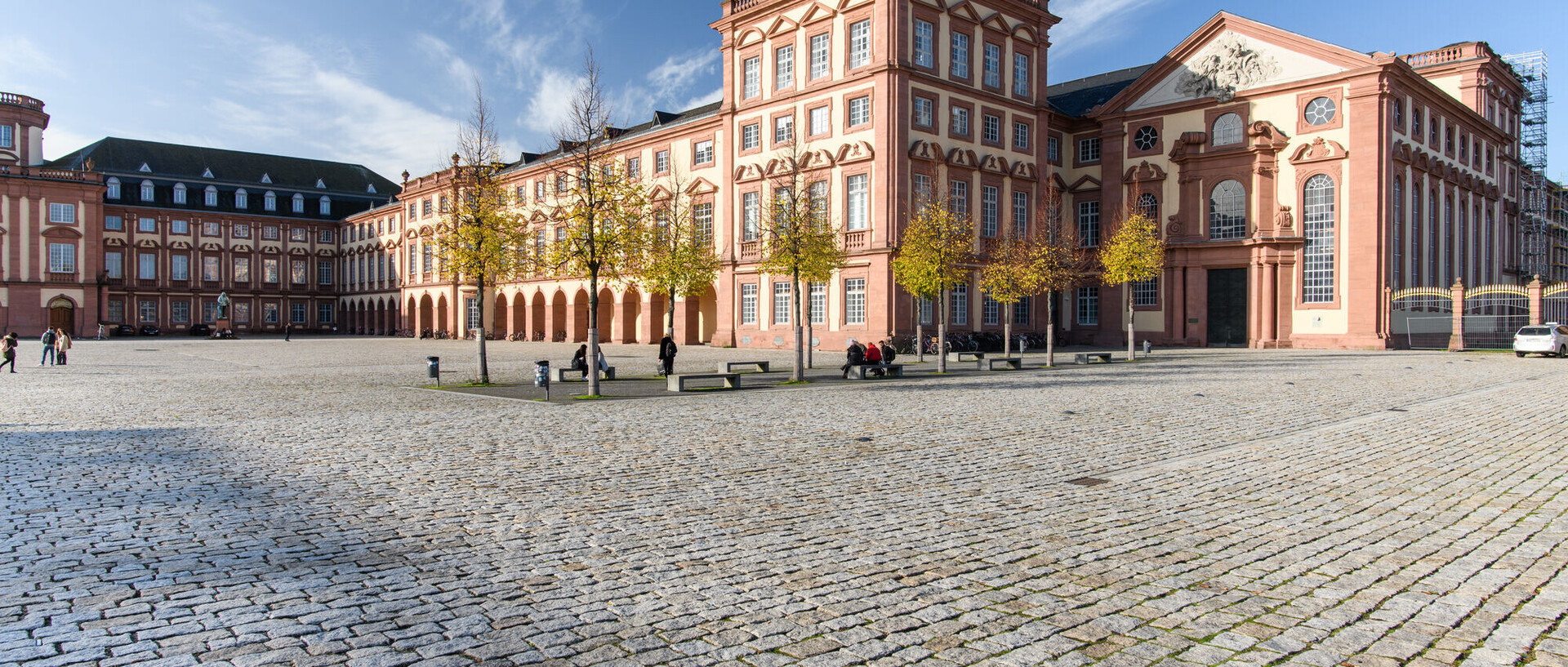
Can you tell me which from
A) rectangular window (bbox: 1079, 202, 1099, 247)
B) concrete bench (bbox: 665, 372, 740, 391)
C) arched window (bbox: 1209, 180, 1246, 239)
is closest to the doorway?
arched window (bbox: 1209, 180, 1246, 239)

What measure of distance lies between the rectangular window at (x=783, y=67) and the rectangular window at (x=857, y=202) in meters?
6.45

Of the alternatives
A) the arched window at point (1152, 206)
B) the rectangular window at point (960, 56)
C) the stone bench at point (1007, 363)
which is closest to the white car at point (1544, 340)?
the arched window at point (1152, 206)

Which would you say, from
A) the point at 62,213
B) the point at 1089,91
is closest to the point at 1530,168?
the point at 1089,91

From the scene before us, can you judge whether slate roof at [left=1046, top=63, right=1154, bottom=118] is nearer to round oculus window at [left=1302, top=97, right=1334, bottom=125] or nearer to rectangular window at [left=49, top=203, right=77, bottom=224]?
round oculus window at [left=1302, top=97, right=1334, bottom=125]

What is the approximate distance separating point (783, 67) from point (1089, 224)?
1860 centimetres

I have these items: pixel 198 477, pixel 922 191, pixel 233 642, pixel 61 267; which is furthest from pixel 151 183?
pixel 233 642

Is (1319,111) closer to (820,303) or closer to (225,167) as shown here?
(820,303)

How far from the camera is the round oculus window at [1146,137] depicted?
4669 cm

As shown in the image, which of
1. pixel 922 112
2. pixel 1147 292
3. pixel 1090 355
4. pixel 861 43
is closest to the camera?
pixel 1090 355

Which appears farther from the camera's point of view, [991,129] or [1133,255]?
[991,129]

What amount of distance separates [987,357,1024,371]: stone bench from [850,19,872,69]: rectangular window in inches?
676

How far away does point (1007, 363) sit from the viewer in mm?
27781

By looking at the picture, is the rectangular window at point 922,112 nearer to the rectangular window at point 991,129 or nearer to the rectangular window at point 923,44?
the rectangular window at point 923,44

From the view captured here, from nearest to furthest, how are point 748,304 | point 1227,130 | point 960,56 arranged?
point 960,56, point 1227,130, point 748,304
